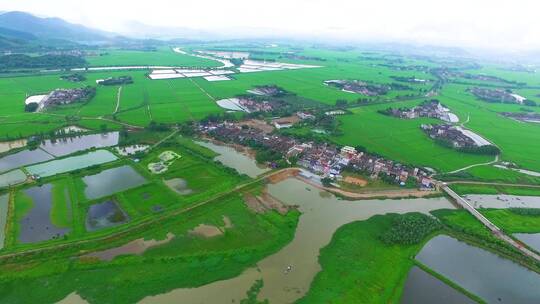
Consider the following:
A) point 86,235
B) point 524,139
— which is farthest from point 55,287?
point 524,139

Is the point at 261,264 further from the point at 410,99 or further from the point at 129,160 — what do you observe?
the point at 410,99

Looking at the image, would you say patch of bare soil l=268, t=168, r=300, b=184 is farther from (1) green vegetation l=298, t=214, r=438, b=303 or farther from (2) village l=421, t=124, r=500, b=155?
(2) village l=421, t=124, r=500, b=155

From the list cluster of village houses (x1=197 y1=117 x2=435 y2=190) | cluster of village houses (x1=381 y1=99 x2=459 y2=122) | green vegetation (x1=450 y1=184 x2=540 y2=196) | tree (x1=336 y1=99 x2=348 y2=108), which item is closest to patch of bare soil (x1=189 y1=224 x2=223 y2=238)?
cluster of village houses (x1=197 y1=117 x2=435 y2=190)

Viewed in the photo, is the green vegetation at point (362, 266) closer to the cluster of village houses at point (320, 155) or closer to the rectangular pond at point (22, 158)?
the cluster of village houses at point (320, 155)

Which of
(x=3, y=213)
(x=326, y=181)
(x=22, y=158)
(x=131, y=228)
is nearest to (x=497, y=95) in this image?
(x=326, y=181)

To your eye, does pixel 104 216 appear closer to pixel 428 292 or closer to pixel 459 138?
pixel 428 292

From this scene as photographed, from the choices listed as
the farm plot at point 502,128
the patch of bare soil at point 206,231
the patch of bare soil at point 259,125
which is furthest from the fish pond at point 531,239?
the patch of bare soil at point 259,125
